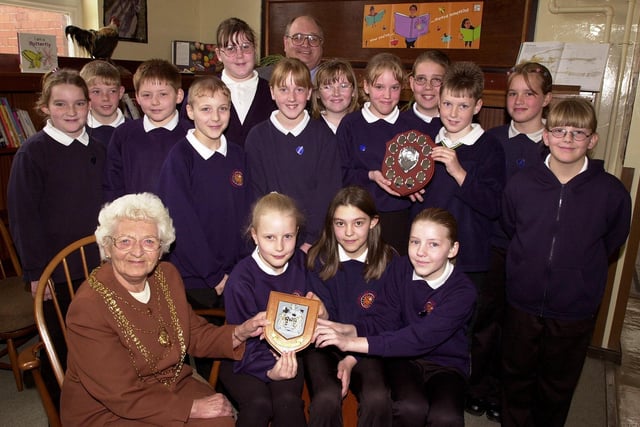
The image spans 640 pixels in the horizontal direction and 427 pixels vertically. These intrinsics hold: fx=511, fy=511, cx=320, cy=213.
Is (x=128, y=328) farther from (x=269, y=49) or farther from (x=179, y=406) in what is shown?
(x=269, y=49)

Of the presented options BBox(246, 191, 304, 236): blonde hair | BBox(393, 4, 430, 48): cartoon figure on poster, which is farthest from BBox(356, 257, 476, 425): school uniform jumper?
BBox(393, 4, 430, 48): cartoon figure on poster

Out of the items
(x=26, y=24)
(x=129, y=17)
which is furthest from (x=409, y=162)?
(x=129, y=17)

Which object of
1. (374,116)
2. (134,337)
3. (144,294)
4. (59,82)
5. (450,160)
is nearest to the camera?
(134,337)

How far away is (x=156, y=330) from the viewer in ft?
6.43

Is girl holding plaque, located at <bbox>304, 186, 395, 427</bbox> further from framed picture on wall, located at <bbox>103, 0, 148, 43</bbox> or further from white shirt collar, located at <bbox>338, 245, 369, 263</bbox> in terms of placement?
framed picture on wall, located at <bbox>103, 0, 148, 43</bbox>

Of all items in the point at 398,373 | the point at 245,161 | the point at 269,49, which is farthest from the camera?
the point at 269,49

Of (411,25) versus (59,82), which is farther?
(411,25)

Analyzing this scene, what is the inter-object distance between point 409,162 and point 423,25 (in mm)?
3353

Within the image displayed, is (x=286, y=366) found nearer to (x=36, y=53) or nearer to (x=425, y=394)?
(x=425, y=394)

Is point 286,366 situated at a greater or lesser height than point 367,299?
lesser

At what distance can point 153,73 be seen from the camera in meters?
2.77

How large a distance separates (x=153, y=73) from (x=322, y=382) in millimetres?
1833

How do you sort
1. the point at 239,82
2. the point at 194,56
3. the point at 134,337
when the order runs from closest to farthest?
1. the point at 134,337
2. the point at 239,82
3. the point at 194,56

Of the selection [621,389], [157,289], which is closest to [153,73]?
[157,289]
